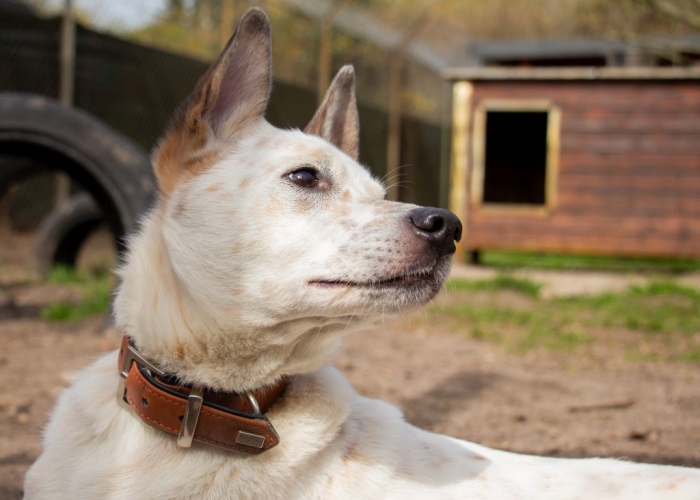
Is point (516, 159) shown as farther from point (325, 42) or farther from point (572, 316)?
point (572, 316)

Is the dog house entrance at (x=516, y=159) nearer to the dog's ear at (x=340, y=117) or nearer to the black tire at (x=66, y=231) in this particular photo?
the black tire at (x=66, y=231)

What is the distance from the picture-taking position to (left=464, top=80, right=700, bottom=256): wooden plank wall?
943 centimetres

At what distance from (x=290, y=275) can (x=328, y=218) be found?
0.64 ft

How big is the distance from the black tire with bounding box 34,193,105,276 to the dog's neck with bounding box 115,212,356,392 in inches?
170

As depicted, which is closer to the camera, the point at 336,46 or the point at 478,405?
the point at 478,405

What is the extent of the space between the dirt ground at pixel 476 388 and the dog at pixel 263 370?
19.7 inches

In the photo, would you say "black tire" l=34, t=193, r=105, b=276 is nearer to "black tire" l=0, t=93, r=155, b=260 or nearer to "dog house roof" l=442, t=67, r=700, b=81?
"black tire" l=0, t=93, r=155, b=260

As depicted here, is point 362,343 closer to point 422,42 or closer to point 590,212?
point 590,212

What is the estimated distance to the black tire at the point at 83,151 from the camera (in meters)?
4.24

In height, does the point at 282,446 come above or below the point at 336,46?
below

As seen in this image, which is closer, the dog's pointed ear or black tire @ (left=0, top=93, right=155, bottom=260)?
the dog's pointed ear

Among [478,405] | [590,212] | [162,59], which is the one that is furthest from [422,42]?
[478,405]

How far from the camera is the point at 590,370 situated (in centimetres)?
438

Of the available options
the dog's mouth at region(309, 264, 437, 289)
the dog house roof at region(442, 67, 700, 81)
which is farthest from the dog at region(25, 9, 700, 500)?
the dog house roof at region(442, 67, 700, 81)
